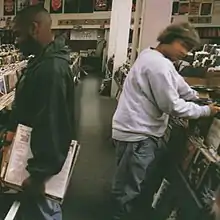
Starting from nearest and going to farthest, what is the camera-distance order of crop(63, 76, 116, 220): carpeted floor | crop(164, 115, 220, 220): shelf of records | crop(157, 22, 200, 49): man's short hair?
crop(164, 115, 220, 220): shelf of records < crop(157, 22, 200, 49): man's short hair < crop(63, 76, 116, 220): carpeted floor

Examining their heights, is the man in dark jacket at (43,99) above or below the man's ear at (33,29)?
below

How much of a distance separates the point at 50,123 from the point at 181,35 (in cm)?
119

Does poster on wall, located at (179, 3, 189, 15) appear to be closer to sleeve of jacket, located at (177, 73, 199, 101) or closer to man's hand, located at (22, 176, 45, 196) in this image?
sleeve of jacket, located at (177, 73, 199, 101)

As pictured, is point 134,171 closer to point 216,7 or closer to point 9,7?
point 216,7

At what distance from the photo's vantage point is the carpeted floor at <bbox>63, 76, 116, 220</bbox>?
3.73 meters

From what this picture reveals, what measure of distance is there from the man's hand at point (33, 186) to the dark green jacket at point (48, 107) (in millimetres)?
38

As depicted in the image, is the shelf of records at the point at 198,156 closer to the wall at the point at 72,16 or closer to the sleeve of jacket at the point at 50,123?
the sleeve of jacket at the point at 50,123

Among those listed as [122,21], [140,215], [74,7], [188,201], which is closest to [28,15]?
[188,201]

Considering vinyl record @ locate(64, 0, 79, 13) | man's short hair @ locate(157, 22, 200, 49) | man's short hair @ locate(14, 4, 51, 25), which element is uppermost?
man's short hair @ locate(14, 4, 51, 25)

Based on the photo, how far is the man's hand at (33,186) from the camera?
2.07 m

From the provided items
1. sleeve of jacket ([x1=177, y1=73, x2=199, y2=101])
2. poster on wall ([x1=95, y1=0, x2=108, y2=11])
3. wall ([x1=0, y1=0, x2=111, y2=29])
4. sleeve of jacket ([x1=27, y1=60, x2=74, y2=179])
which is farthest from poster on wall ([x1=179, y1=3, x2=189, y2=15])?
sleeve of jacket ([x1=27, y1=60, x2=74, y2=179])

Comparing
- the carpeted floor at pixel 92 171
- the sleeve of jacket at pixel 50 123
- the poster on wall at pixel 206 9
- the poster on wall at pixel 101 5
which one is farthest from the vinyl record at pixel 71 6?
the sleeve of jacket at pixel 50 123

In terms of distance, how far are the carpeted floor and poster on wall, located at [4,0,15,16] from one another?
1005 centimetres

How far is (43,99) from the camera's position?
79.0 inches
